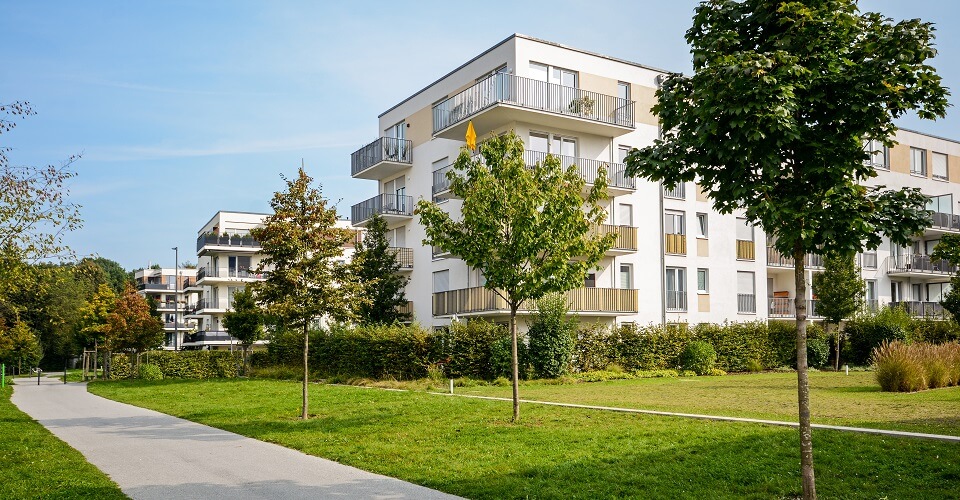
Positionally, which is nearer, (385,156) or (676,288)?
(676,288)

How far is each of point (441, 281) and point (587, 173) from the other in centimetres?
887

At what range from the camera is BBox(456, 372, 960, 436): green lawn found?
47.9ft

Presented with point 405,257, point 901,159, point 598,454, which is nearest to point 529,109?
point 405,257

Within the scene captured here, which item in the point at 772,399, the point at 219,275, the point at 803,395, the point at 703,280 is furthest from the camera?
the point at 219,275

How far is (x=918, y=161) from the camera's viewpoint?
5197cm

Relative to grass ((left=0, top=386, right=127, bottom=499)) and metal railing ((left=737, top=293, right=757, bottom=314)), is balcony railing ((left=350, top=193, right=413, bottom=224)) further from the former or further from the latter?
grass ((left=0, top=386, right=127, bottom=499))

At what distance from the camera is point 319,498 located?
31.0 feet

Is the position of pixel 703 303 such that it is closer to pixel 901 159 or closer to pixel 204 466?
pixel 901 159

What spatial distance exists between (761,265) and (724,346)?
8.89 meters

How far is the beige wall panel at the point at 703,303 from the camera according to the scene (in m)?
39.7

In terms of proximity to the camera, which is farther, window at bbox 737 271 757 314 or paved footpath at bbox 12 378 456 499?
window at bbox 737 271 757 314

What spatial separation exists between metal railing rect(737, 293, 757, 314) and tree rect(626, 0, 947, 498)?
34839 mm

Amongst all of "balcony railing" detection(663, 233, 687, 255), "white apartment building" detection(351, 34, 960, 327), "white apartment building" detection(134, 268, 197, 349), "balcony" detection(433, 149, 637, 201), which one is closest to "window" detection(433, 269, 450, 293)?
"white apartment building" detection(351, 34, 960, 327)

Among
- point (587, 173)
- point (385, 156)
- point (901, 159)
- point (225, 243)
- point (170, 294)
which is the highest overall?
point (901, 159)
